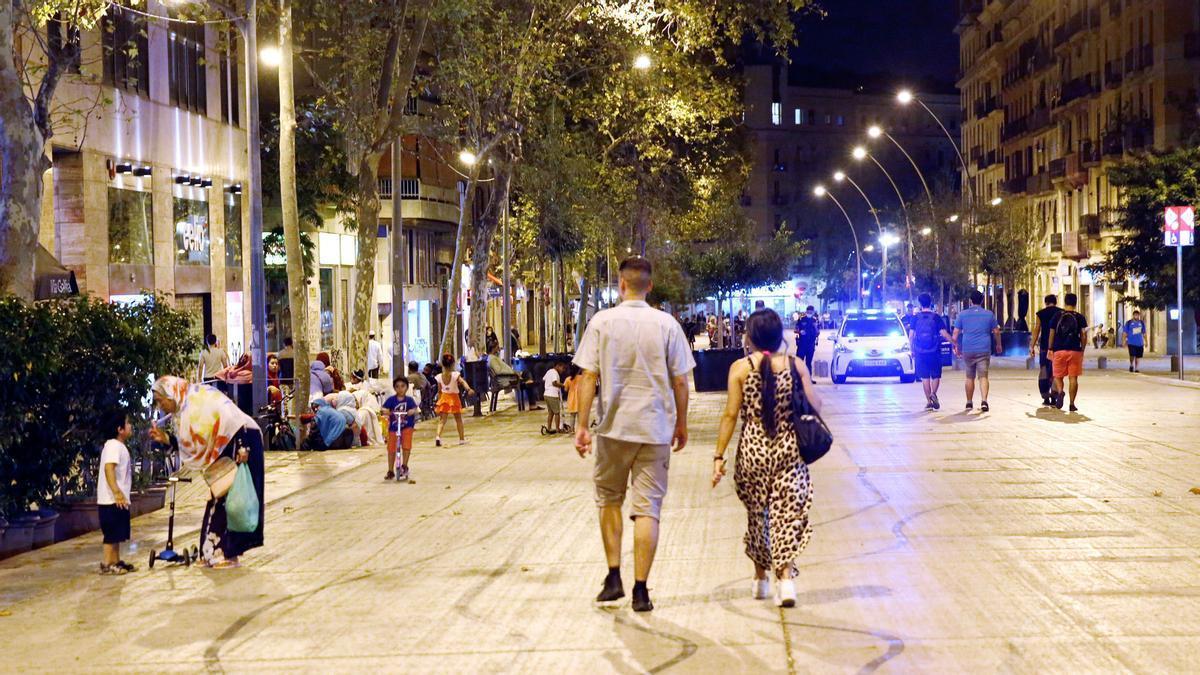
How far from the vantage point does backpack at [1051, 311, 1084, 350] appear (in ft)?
74.8

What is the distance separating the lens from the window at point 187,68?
34.6 metres

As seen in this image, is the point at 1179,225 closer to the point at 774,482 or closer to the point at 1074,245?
the point at 774,482

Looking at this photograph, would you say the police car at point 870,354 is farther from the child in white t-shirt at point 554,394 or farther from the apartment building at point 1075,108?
the child in white t-shirt at point 554,394

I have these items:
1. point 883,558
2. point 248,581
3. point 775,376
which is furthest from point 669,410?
point 248,581

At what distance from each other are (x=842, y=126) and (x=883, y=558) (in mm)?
143127

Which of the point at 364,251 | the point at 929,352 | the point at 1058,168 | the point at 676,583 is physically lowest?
the point at 676,583

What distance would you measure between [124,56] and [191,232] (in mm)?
5757

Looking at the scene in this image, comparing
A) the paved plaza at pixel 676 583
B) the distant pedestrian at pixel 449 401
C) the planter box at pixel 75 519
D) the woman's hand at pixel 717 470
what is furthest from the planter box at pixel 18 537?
the distant pedestrian at pixel 449 401

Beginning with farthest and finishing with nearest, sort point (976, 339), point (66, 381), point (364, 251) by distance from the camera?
point (364, 251) → point (976, 339) → point (66, 381)

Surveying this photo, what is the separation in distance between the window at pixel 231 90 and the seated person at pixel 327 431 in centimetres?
1693

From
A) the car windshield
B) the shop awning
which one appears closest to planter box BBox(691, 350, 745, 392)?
the car windshield

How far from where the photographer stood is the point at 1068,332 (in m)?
23.0

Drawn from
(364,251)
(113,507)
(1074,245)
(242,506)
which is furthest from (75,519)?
(1074,245)

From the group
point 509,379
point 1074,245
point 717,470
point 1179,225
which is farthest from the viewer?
point 1074,245
